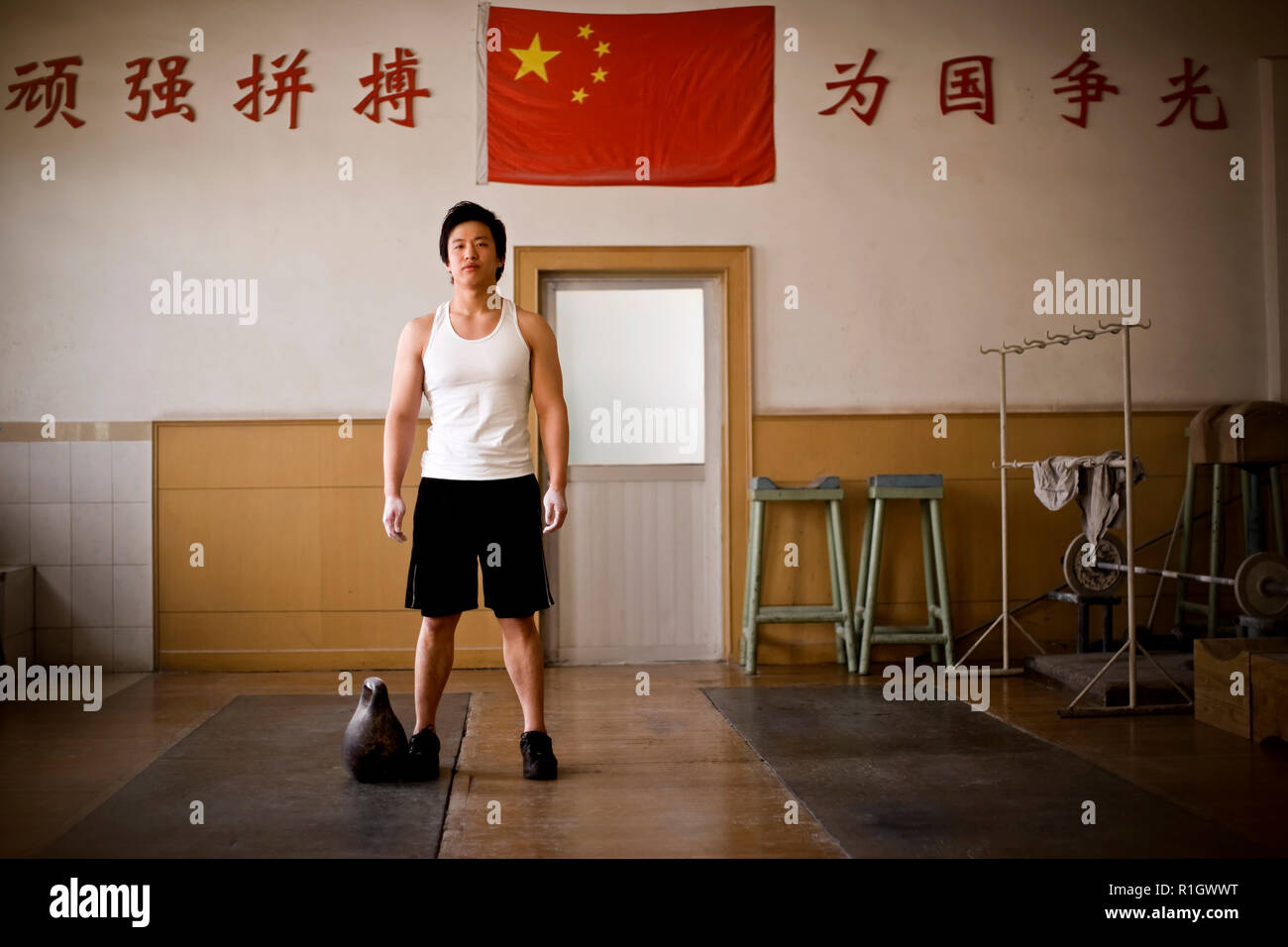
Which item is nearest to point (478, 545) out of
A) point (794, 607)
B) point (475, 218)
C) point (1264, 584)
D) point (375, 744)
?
point (375, 744)

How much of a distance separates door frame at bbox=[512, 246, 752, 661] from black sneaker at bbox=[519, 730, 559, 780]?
2075 millimetres

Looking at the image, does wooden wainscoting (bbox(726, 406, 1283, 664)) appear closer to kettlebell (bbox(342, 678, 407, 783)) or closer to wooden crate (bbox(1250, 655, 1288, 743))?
wooden crate (bbox(1250, 655, 1288, 743))

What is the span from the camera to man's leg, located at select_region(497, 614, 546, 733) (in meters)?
3.29

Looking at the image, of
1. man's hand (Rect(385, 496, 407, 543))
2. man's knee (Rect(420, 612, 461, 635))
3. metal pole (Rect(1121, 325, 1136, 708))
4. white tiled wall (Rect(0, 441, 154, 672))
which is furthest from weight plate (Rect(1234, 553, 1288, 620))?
white tiled wall (Rect(0, 441, 154, 672))

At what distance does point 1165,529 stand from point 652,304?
9.76 ft

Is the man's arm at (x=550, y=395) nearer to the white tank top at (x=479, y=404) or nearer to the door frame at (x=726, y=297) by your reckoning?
the white tank top at (x=479, y=404)

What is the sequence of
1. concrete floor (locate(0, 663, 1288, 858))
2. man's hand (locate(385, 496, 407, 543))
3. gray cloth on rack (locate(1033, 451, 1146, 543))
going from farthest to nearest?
gray cloth on rack (locate(1033, 451, 1146, 543)) → man's hand (locate(385, 496, 407, 543)) → concrete floor (locate(0, 663, 1288, 858))

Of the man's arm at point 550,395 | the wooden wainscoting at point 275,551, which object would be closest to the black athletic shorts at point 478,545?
the man's arm at point 550,395

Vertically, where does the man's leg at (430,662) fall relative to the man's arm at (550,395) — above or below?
below

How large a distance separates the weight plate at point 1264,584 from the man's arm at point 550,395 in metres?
2.81

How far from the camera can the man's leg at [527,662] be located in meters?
3.29

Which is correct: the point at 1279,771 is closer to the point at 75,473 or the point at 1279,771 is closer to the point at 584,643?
the point at 584,643

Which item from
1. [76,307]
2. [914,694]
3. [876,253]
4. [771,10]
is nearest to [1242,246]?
[876,253]
